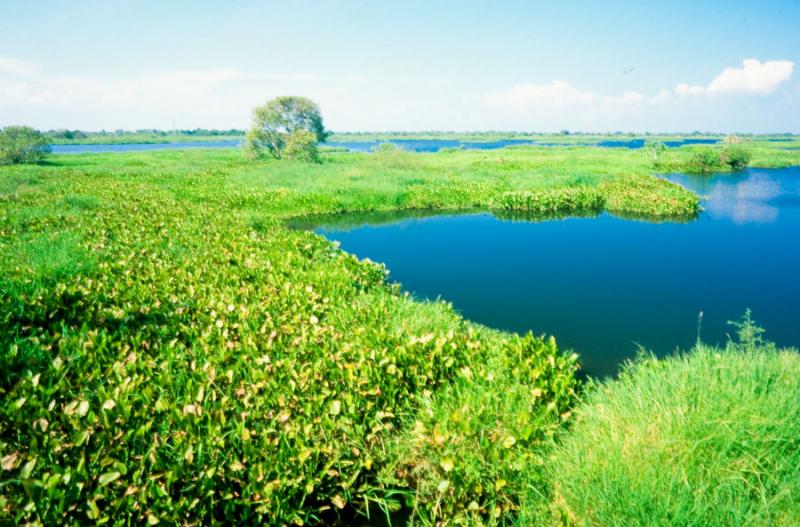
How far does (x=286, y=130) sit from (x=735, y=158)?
48.2 meters

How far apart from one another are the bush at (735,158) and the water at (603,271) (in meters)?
26.4

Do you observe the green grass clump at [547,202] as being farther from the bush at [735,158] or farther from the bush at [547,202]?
the bush at [735,158]

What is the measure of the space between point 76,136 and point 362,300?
638 ft

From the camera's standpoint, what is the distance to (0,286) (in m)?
7.36

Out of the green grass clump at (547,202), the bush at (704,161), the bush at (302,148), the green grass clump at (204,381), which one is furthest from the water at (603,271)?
the bush at (302,148)

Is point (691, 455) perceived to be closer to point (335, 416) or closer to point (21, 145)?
point (335, 416)

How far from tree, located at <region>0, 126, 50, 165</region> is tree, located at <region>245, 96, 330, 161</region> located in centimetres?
2057

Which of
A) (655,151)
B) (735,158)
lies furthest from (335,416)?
(735,158)

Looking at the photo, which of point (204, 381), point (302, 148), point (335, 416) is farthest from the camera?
point (302, 148)

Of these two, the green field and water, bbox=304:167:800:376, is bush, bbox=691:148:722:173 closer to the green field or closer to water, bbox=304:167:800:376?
water, bbox=304:167:800:376

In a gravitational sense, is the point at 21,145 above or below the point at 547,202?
above

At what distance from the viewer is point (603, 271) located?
13.9m

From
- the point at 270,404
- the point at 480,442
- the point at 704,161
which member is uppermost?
the point at 704,161

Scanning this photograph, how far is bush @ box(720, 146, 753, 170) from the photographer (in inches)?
1837
